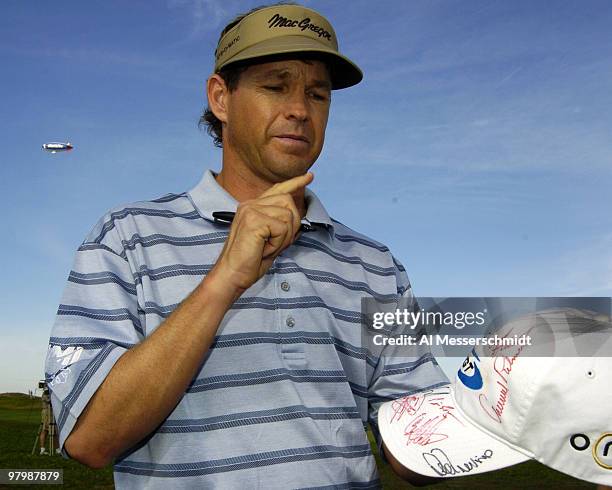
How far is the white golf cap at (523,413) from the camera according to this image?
Result: 2.26 meters

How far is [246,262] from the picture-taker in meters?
2.45

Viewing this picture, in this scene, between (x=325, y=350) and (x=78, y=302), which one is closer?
(x=78, y=302)

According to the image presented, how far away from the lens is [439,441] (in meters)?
2.66

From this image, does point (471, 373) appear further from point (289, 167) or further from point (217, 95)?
point (217, 95)

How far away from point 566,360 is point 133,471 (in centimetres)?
170

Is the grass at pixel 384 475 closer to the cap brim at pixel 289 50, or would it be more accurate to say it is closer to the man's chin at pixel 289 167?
the man's chin at pixel 289 167

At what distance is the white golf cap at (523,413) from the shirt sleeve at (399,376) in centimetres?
67

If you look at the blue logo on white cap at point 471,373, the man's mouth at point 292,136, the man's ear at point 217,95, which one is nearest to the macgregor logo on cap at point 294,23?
the man's ear at point 217,95

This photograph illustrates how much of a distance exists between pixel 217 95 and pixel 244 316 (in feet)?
4.29

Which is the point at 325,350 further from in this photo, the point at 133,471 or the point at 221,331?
the point at 133,471

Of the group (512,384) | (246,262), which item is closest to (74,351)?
(246,262)
